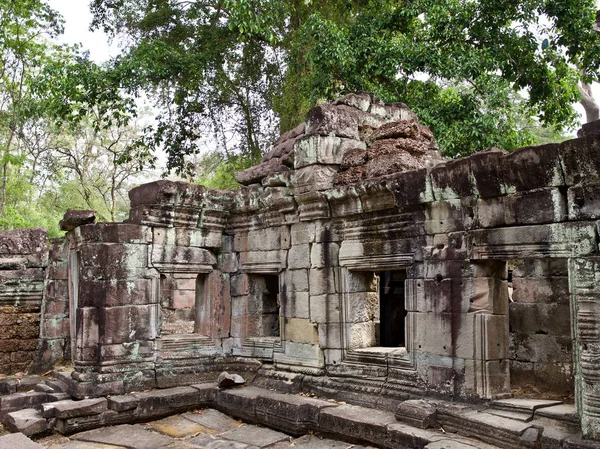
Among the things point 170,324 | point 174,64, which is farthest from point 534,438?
point 174,64

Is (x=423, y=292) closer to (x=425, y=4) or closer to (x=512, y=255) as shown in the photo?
(x=512, y=255)

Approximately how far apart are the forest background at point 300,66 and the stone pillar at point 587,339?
6.29 meters

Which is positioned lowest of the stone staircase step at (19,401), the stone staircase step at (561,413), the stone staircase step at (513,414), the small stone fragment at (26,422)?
the small stone fragment at (26,422)

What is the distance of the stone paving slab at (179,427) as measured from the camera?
6121 mm

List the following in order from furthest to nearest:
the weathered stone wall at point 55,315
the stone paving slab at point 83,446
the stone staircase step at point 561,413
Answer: the weathered stone wall at point 55,315, the stone paving slab at point 83,446, the stone staircase step at point 561,413

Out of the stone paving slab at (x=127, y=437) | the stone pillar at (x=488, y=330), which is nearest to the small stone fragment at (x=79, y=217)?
the stone paving slab at (x=127, y=437)

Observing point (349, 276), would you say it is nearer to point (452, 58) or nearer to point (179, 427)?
point (179, 427)

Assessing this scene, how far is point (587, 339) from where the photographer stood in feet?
13.8

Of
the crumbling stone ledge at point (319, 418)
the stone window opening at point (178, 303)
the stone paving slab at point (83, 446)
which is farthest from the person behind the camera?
the stone window opening at point (178, 303)

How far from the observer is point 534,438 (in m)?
4.33

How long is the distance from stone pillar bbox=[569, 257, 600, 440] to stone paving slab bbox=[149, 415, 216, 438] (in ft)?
12.8

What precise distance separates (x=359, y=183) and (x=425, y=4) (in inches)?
249

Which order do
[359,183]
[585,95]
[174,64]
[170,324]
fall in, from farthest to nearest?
[585,95]
[174,64]
[170,324]
[359,183]

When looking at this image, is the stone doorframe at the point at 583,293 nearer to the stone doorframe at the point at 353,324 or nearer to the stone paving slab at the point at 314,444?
the stone doorframe at the point at 353,324
